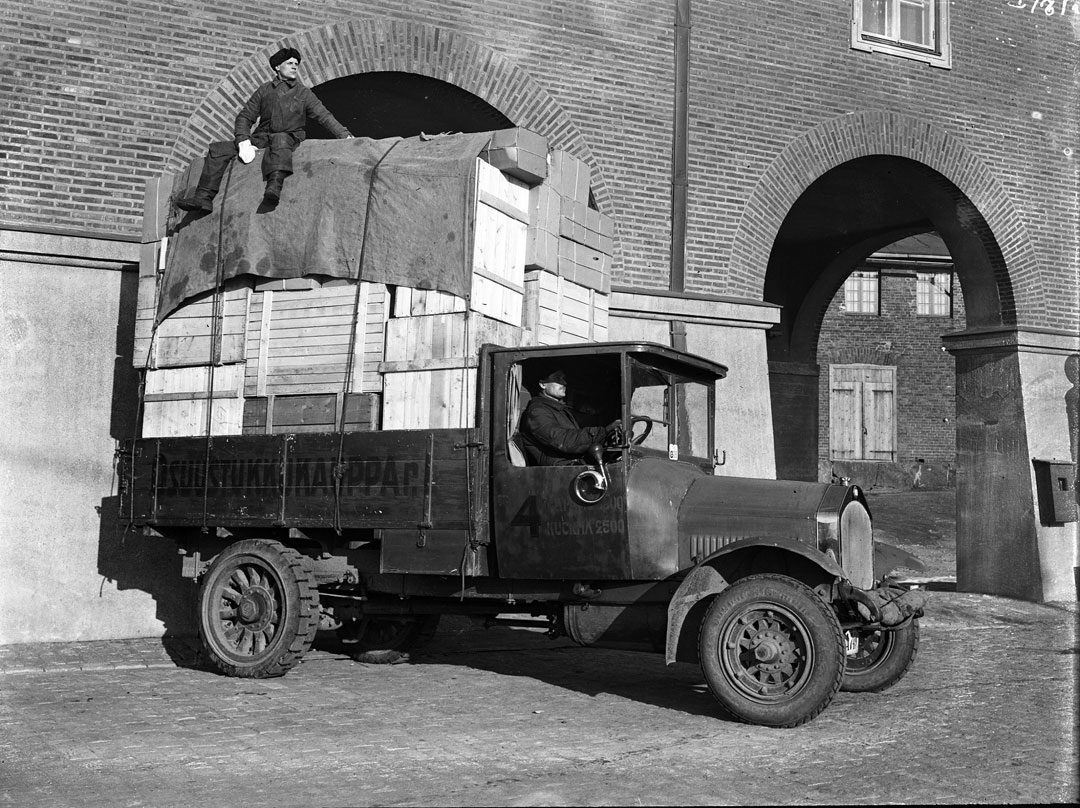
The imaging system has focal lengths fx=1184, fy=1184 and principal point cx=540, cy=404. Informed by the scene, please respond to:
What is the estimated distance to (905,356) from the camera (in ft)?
101

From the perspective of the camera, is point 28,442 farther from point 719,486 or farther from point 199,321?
point 719,486

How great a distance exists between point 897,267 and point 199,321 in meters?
24.7

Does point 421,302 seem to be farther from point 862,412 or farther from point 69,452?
point 862,412

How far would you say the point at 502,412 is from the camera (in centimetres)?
798

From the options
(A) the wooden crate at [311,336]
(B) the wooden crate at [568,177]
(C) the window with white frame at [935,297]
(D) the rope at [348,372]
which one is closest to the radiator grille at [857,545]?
(B) the wooden crate at [568,177]

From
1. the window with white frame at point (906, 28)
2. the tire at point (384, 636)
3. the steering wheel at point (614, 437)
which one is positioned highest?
the window with white frame at point (906, 28)

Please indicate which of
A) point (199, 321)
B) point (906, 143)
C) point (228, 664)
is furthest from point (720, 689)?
point (906, 143)

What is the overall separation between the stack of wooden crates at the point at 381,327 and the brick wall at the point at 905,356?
22.3 m

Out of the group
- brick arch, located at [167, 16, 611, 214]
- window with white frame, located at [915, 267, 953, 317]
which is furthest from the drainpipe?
window with white frame, located at [915, 267, 953, 317]

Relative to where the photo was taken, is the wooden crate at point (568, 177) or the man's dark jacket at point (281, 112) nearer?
the wooden crate at point (568, 177)

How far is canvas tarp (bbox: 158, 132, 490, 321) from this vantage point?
8.27 meters

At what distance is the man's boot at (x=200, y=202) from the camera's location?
9.12 metres

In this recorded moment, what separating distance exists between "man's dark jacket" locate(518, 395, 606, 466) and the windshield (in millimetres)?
390

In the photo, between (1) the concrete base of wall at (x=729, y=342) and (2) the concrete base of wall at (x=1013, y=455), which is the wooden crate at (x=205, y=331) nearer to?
(1) the concrete base of wall at (x=729, y=342)
